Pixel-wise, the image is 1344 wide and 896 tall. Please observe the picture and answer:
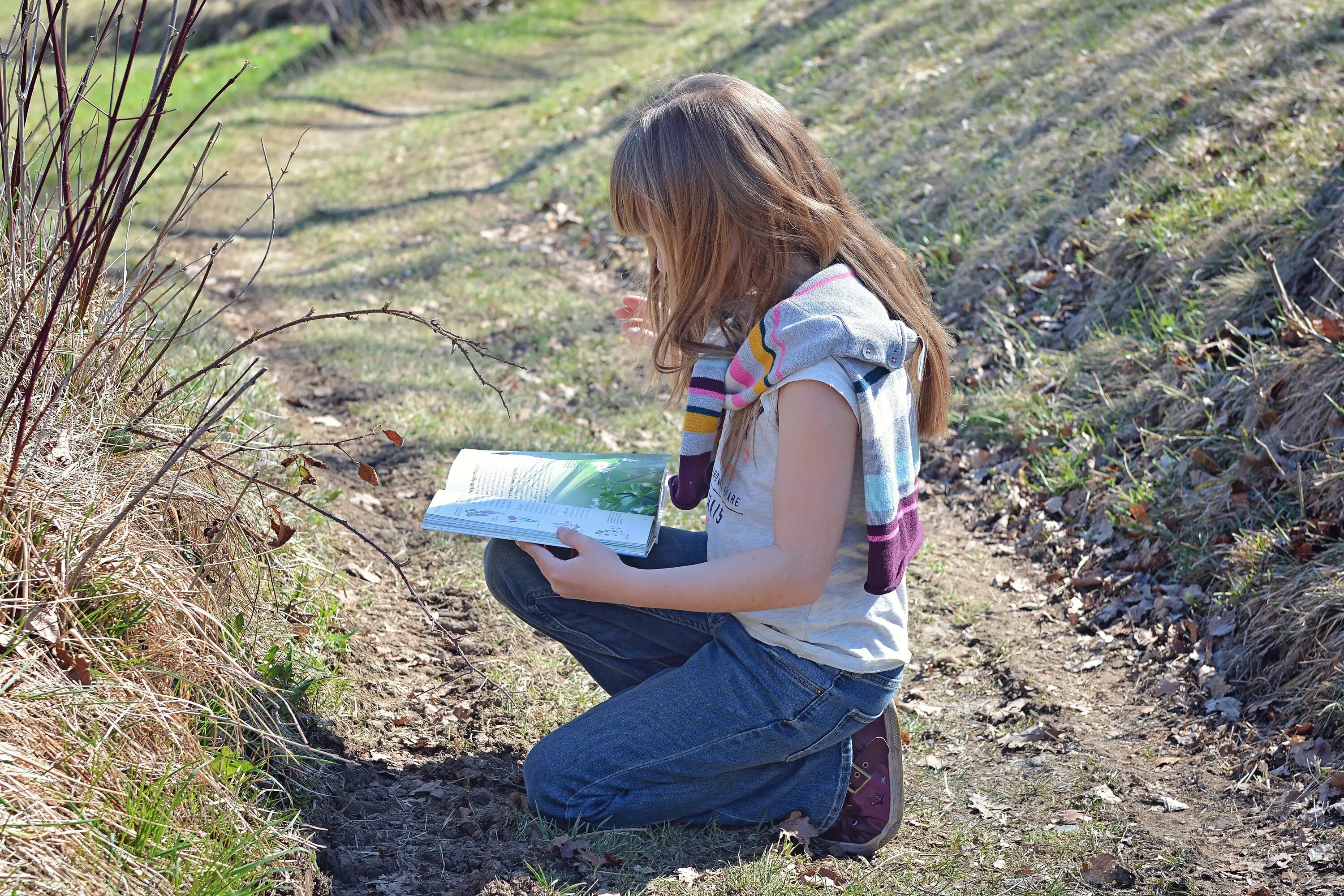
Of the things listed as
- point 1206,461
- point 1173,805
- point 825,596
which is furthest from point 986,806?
point 1206,461

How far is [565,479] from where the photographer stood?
2.84 meters

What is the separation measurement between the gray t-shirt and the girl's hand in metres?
0.55

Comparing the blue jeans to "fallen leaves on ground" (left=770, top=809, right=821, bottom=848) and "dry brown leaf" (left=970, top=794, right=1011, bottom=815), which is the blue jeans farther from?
"dry brown leaf" (left=970, top=794, right=1011, bottom=815)

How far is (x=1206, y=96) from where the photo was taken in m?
6.05

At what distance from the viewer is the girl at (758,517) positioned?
237cm

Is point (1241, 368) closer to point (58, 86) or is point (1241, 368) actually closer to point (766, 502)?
point (766, 502)

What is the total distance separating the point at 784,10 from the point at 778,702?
10.7 metres

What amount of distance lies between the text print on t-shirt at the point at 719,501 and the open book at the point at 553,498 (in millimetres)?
133

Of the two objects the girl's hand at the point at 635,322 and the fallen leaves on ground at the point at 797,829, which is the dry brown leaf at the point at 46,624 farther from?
the fallen leaves on ground at the point at 797,829

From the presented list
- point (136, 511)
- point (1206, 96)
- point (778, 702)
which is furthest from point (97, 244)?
point (1206, 96)

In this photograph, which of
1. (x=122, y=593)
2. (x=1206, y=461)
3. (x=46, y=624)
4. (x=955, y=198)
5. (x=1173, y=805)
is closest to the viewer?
(x=46, y=624)

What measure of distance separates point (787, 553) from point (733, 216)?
749 mm

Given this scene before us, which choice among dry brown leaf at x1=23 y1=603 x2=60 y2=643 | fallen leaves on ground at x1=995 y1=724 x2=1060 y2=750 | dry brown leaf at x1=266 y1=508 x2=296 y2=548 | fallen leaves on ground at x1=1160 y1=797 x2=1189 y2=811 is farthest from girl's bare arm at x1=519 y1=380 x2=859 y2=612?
fallen leaves on ground at x1=1160 y1=797 x2=1189 y2=811

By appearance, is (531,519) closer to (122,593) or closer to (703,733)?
(703,733)
